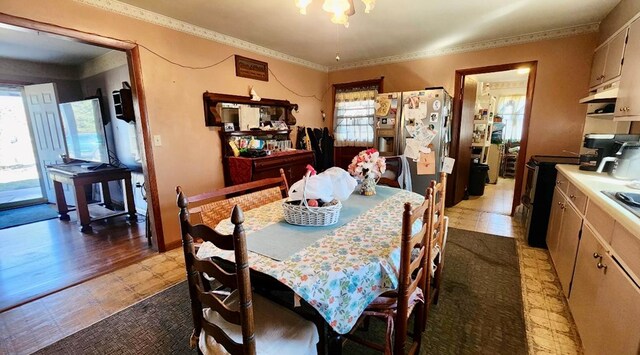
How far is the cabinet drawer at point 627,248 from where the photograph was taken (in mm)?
1051

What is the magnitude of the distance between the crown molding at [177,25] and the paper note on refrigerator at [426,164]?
8.10 feet

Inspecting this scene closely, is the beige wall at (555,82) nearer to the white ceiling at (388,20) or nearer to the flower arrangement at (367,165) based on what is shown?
the white ceiling at (388,20)

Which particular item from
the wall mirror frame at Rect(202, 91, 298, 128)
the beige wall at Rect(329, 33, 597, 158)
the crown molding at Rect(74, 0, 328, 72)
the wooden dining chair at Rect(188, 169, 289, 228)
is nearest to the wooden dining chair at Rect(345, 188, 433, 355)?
the wooden dining chair at Rect(188, 169, 289, 228)

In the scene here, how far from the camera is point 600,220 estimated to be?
144cm

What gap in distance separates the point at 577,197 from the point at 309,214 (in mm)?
1924

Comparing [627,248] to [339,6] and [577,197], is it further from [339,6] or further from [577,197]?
[339,6]

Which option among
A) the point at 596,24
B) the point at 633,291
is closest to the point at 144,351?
the point at 633,291

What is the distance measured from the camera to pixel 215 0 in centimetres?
232

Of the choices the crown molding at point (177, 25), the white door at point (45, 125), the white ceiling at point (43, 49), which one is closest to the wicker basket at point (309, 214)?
the crown molding at point (177, 25)

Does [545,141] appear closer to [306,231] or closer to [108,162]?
[306,231]

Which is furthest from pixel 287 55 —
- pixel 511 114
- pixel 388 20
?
pixel 511 114

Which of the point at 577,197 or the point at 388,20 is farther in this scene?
the point at 388,20

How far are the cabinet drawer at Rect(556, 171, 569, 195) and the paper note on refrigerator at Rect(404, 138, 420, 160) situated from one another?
1421mm

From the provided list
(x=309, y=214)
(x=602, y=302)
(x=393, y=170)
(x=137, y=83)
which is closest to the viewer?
(x=602, y=302)
